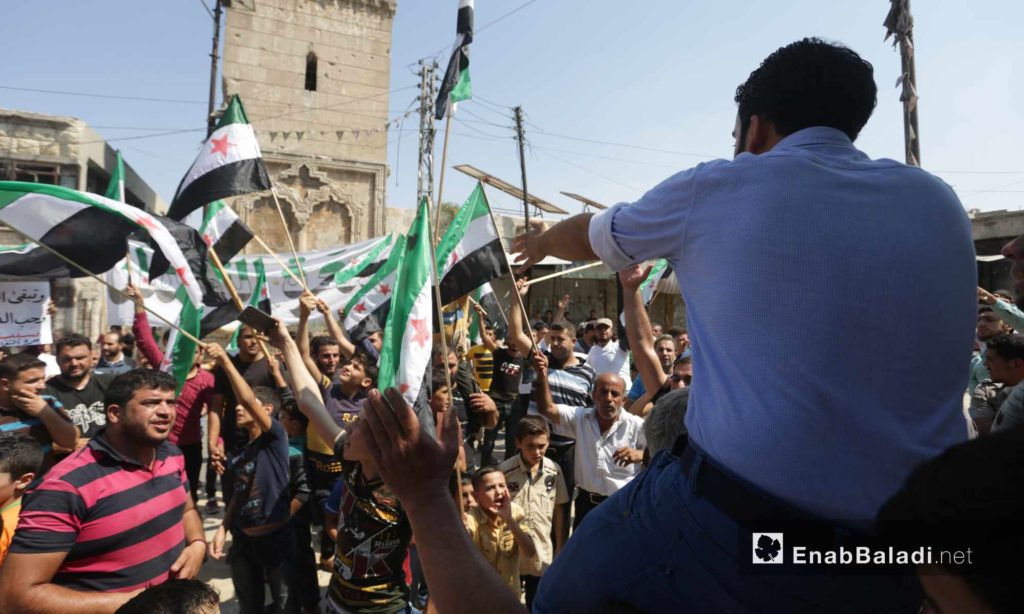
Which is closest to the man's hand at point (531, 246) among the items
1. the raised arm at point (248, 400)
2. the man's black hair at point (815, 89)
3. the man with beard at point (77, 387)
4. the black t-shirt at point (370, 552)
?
the man's black hair at point (815, 89)

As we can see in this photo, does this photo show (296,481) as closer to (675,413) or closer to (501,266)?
(501,266)

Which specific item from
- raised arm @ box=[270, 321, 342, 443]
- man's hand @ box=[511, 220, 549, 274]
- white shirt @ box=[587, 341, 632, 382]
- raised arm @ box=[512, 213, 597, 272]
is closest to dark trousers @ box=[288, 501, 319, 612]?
raised arm @ box=[270, 321, 342, 443]

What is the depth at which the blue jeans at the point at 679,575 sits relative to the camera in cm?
94

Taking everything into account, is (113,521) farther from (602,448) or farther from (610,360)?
(610,360)

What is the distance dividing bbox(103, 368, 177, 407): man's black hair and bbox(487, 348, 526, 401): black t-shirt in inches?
177

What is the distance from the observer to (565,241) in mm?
1589

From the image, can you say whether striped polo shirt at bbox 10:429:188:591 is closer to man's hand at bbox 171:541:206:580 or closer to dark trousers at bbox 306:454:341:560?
man's hand at bbox 171:541:206:580

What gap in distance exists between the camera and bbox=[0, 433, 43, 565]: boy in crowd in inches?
105

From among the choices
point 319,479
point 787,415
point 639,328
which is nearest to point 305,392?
point 639,328

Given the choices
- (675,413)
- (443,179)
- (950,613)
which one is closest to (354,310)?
(443,179)

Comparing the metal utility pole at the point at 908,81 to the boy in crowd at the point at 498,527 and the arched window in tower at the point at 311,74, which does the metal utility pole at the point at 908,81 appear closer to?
the boy in crowd at the point at 498,527

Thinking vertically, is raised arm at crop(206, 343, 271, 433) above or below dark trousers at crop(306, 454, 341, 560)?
above

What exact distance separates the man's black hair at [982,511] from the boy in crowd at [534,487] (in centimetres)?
324

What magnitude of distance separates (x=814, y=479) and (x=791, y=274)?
1.14 feet
